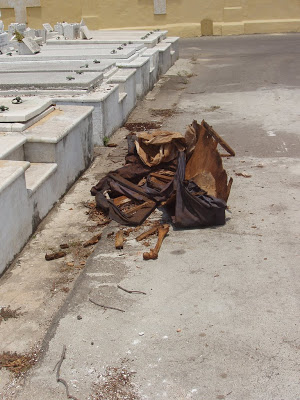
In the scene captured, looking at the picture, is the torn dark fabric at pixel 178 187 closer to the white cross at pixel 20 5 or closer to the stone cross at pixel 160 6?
→ the stone cross at pixel 160 6

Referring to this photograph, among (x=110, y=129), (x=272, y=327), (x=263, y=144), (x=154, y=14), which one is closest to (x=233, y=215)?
(x=272, y=327)

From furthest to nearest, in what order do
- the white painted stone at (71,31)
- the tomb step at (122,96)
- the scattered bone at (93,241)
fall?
the white painted stone at (71,31), the tomb step at (122,96), the scattered bone at (93,241)

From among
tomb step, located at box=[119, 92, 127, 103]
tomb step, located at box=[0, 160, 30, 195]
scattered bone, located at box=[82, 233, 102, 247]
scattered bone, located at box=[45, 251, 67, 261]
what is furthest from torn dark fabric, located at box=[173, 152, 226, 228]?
tomb step, located at box=[119, 92, 127, 103]

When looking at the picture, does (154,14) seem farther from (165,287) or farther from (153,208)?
(165,287)

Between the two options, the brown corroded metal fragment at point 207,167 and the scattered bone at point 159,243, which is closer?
the scattered bone at point 159,243

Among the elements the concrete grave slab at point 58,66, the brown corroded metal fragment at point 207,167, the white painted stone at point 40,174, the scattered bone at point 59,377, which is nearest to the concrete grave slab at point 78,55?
the concrete grave slab at point 58,66

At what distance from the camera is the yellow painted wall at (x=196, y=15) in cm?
2162

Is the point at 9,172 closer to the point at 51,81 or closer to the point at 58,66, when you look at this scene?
the point at 51,81

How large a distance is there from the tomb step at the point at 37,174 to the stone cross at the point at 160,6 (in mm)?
16992

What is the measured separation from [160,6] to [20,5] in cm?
515

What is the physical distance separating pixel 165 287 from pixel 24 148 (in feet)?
7.84

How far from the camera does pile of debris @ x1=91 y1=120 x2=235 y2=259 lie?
17.5 feet

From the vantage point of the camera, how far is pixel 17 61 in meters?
11.0

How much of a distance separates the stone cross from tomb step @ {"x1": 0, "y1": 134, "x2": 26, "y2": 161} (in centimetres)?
1686
